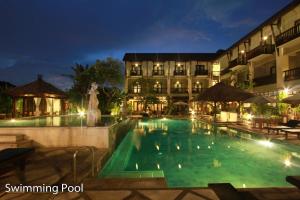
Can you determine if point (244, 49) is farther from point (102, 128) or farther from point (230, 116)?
point (102, 128)

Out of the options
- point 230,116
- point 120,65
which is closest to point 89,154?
point 230,116

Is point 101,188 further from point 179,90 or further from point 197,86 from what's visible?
point 197,86

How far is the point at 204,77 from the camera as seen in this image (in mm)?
47062

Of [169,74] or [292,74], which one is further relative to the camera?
[169,74]

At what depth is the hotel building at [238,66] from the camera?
2305 centimetres

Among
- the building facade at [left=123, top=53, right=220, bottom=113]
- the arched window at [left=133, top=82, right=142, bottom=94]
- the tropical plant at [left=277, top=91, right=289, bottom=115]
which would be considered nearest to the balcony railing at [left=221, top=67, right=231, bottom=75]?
the building facade at [left=123, top=53, right=220, bottom=113]

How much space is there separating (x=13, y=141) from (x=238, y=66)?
1157 inches

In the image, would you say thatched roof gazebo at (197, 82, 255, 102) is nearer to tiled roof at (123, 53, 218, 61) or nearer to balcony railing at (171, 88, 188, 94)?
balcony railing at (171, 88, 188, 94)

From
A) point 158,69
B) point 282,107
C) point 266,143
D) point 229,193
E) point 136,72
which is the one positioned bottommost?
point 266,143

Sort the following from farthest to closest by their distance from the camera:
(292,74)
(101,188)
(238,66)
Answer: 1. (238,66)
2. (292,74)
3. (101,188)

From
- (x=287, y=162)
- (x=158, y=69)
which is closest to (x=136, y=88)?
(x=158, y=69)

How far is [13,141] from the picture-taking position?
9.30 m

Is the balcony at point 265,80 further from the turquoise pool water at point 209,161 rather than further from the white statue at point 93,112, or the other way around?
the white statue at point 93,112

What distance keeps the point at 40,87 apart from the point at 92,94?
404 cm
